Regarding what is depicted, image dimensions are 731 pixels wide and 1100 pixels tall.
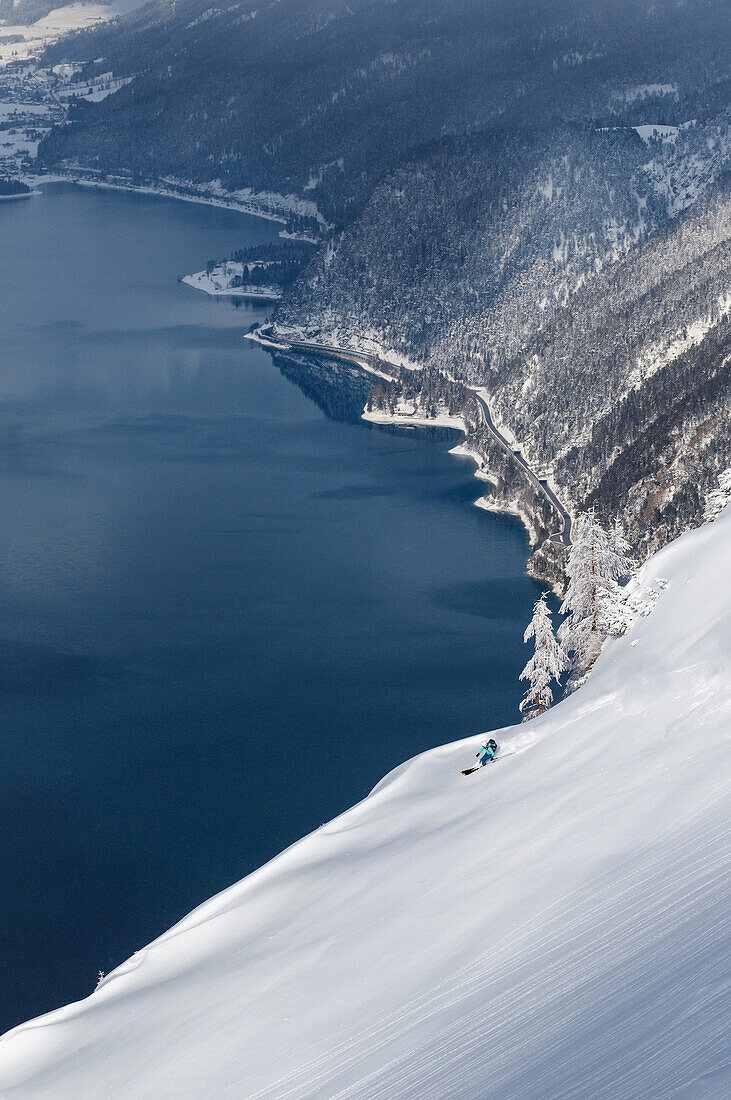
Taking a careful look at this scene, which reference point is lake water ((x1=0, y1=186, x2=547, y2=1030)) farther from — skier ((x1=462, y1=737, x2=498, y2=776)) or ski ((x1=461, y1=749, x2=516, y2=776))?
skier ((x1=462, y1=737, x2=498, y2=776))

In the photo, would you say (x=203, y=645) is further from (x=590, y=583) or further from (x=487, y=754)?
(x=487, y=754)

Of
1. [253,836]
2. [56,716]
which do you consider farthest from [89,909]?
[56,716]

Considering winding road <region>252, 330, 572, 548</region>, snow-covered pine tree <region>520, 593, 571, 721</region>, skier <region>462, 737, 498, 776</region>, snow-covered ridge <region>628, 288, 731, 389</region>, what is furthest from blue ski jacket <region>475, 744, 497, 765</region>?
snow-covered ridge <region>628, 288, 731, 389</region>

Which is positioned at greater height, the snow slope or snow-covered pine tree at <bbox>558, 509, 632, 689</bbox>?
snow-covered pine tree at <bbox>558, 509, 632, 689</bbox>

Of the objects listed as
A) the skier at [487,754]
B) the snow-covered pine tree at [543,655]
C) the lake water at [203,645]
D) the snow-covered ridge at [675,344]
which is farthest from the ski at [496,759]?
the snow-covered ridge at [675,344]

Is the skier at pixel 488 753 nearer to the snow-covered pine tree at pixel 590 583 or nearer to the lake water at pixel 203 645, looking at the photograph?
the snow-covered pine tree at pixel 590 583

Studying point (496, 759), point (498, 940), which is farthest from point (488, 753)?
point (498, 940)
